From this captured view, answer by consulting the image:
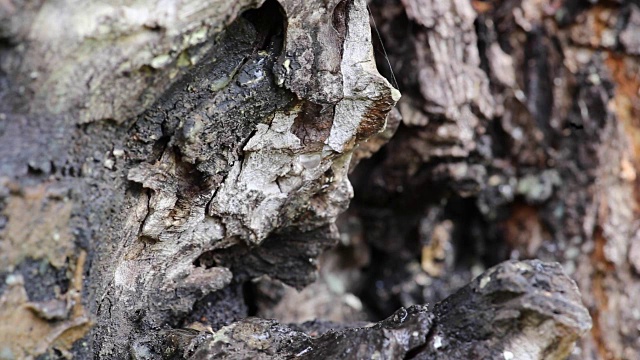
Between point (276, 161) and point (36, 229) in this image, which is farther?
point (276, 161)

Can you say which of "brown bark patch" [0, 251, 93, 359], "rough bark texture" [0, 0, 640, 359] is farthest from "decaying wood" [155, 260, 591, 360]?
"brown bark patch" [0, 251, 93, 359]

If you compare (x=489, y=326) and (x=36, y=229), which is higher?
(x=36, y=229)

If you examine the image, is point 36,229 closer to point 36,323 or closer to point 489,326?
point 36,323

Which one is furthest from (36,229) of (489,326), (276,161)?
(489,326)

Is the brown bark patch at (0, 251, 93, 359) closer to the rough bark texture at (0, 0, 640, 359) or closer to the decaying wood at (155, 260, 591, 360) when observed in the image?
the rough bark texture at (0, 0, 640, 359)

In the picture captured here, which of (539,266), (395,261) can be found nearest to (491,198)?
(395,261)

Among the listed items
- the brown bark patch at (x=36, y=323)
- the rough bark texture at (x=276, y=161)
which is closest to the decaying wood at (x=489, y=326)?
the rough bark texture at (x=276, y=161)

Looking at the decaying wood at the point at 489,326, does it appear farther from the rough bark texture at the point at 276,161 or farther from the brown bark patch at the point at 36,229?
the brown bark patch at the point at 36,229

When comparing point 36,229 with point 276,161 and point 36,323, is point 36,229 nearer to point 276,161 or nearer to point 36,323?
point 36,323
